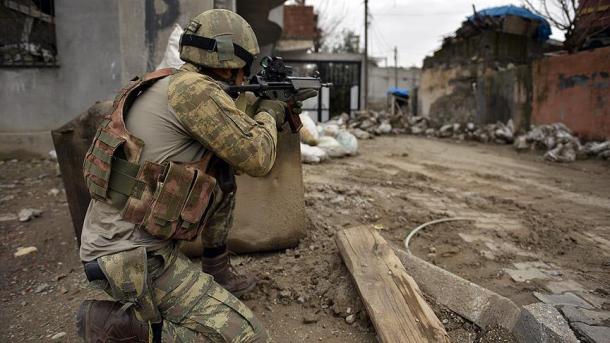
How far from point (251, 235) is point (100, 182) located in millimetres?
1255

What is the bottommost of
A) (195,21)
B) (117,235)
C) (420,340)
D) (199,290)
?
(420,340)

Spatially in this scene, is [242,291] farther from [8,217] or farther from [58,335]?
[8,217]

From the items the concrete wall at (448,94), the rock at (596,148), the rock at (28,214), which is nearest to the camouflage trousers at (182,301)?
the rock at (28,214)

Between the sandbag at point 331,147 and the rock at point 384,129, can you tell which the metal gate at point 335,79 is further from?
the sandbag at point 331,147

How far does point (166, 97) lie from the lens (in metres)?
1.41

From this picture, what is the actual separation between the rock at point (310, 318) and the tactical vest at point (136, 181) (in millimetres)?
871

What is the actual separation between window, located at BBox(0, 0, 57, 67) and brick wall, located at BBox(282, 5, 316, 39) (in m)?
9.07

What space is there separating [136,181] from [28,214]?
251 cm

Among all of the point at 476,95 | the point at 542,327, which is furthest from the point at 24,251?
the point at 476,95

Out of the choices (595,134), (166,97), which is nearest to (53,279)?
(166,97)

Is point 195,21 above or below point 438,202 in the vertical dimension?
above

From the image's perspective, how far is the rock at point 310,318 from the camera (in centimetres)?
197

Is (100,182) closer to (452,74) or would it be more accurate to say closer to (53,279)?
(53,279)

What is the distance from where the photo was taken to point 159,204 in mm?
1355
